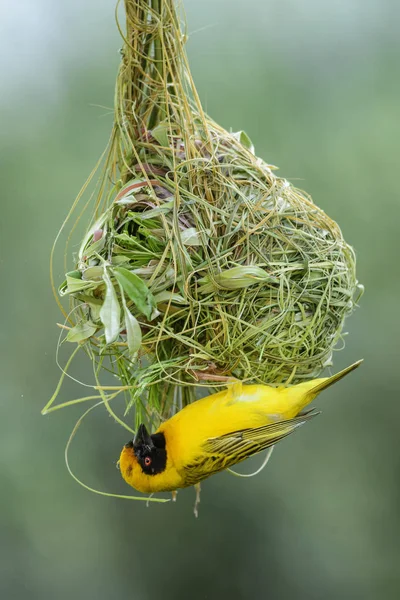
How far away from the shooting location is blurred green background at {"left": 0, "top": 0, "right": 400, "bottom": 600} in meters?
2.54

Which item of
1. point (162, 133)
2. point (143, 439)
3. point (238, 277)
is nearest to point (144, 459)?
point (143, 439)

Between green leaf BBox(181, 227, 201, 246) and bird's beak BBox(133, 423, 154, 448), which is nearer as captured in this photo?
green leaf BBox(181, 227, 201, 246)

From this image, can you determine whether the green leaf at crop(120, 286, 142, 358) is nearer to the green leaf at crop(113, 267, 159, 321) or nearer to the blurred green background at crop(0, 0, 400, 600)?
the green leaf at crop(113, 267, 159, 321)

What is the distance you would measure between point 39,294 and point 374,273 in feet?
4.00

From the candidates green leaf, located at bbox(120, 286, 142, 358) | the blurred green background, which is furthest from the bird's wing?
the blurred green background

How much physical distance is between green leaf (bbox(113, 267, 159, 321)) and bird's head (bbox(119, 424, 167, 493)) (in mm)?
255

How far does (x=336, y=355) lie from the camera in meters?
2.54

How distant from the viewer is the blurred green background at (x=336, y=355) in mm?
2537

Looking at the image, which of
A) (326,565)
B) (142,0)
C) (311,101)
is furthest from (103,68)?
(326,565)

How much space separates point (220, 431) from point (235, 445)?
1.4 inches

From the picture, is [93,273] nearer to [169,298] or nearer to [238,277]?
[169,298]

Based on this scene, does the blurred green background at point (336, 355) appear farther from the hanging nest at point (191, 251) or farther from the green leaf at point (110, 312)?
the green leaf at point (110, 312)

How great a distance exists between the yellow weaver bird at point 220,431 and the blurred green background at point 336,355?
1257mm

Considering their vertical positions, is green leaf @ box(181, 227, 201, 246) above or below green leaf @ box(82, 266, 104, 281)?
above
